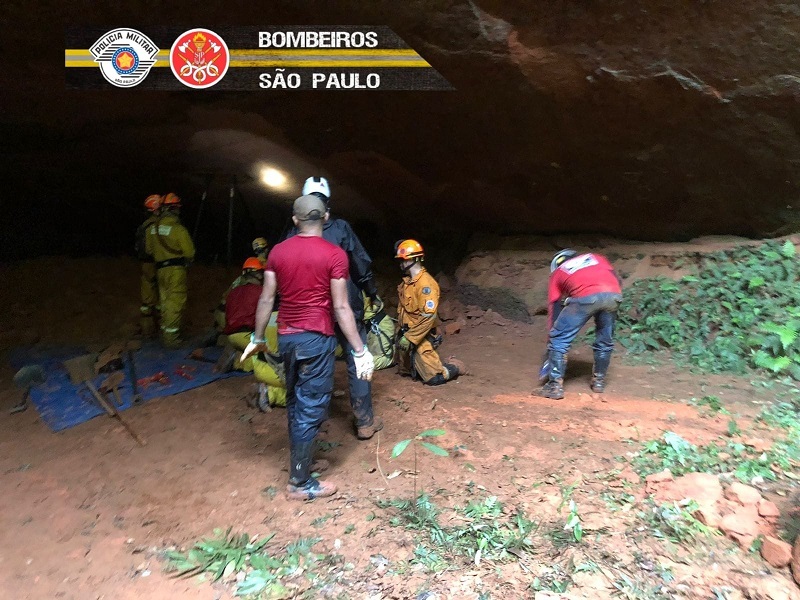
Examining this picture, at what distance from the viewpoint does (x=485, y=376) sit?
536cm

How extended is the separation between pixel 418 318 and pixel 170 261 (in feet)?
11.5

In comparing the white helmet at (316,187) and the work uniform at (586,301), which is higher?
the white helmet at (316,187)

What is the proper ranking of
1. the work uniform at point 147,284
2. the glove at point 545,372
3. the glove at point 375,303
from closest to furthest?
the glove at point 375,303 → the glove at point 545,372 → the work uniform at point 147,284

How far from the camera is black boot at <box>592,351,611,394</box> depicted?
15.3 feet

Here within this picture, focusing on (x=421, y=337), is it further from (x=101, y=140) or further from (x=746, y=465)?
(x=101, y=140)

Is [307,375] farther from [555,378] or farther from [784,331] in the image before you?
[784,331]

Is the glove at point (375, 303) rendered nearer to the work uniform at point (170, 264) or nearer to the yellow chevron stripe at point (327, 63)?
the yellow chevron stripe at point (327, 63)

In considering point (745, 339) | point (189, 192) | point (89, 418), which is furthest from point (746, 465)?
point (189, 192)

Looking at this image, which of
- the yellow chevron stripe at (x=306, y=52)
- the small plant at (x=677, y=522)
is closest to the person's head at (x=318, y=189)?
the yellow chevron stripe at (x=306, y=52)

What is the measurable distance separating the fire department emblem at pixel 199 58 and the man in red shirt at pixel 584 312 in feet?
13.5

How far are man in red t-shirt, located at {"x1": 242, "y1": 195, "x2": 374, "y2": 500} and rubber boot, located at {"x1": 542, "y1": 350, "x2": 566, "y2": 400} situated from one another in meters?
2.29

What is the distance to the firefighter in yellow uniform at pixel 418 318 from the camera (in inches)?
196

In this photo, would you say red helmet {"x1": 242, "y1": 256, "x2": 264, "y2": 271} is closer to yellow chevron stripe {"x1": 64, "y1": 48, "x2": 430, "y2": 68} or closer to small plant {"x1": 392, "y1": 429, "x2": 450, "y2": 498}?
yellow chevron stripe {"x1": 64, "y1": 48, "x2": 430, "y2": 68}

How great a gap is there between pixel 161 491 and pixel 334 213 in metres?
6.45
